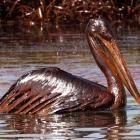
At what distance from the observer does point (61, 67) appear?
46.2 ft

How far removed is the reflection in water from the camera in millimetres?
8180

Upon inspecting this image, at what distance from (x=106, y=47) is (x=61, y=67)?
3.87 meters

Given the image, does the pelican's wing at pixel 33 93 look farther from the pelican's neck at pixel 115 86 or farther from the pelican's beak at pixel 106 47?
the pelican's beak at pixel 106 47

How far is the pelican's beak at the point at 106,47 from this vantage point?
1009 cm

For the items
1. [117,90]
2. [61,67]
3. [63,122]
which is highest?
[117,90]

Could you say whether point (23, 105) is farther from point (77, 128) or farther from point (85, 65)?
point (85, 65)

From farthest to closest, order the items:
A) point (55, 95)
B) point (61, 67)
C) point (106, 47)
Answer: point (61, 67), point (106, 47), point (55, 95)

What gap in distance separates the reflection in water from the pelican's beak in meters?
0.46

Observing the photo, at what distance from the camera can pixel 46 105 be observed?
9.53m

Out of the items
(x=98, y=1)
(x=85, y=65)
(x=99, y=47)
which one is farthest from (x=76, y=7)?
(x=99, y=47)

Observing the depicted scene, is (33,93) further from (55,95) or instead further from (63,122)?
(63,122)

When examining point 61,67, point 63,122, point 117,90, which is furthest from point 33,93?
point 61,67

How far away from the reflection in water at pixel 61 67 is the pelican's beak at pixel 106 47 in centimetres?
46

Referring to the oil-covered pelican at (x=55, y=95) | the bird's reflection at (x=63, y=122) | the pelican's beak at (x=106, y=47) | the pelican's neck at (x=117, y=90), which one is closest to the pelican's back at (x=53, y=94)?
the oil-covered pelican at (x=55, y=95)
